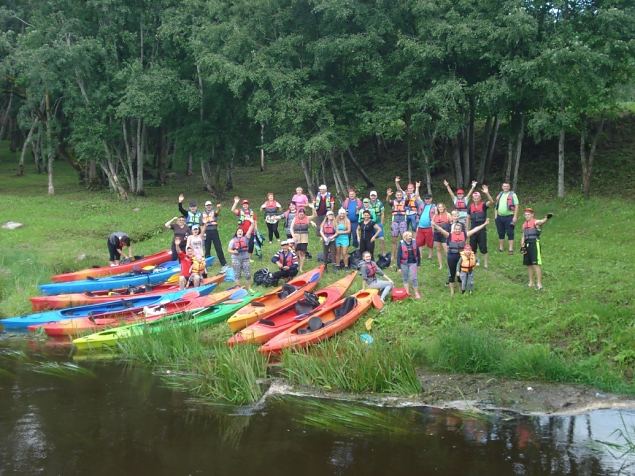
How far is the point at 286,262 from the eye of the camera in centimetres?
1505

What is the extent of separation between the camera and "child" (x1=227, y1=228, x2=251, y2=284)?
14.9 meters

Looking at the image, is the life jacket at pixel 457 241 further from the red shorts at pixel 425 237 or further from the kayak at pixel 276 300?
the kayak at pixel 276 300

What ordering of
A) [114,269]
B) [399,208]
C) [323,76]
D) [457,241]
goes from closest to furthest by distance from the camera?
[457,241]
[399,208]
[114,269]
[323,76]

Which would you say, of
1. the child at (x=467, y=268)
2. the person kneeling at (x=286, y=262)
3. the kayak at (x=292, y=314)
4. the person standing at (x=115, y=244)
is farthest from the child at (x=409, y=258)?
the person standing at (x=115, y=244)

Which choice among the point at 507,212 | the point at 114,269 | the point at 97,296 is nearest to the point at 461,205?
the point at 507,212

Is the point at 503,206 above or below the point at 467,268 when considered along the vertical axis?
above

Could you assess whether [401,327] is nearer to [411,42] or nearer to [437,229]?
[437,229]

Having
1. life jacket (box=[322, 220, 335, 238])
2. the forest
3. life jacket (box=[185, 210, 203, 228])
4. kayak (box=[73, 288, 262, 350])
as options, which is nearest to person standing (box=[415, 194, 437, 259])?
life jacket (box=[322, 220, 335, 238])

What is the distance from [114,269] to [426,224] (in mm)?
7989

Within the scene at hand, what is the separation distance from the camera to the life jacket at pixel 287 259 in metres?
15.0

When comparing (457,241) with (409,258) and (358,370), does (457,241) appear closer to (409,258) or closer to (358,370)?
(409,258)

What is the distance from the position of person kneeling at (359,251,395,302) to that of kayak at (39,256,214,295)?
5.13m

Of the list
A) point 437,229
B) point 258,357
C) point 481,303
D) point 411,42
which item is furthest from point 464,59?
point 258,357

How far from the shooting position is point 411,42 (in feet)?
67.9
